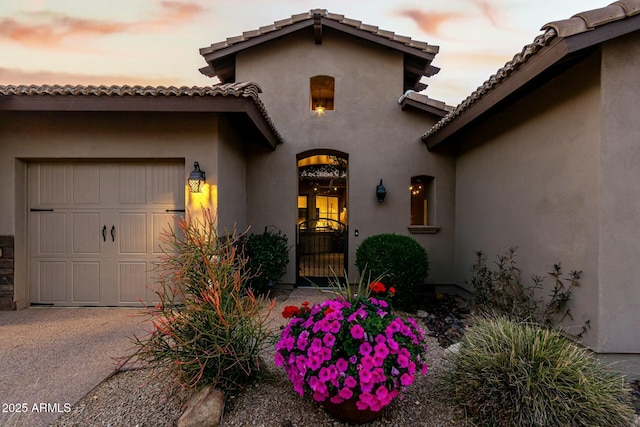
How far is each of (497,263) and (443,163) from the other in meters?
2.70

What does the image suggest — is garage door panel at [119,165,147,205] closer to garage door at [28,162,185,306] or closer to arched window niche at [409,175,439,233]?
garage door at [28,162,185,306]

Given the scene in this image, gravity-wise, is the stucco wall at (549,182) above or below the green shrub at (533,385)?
above

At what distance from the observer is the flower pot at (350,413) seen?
2243mm

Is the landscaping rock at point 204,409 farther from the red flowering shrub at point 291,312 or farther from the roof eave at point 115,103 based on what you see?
the roof eave at point 115,103

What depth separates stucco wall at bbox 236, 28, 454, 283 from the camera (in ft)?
22.1

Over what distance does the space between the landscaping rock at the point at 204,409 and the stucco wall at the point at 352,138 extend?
14.3 ft

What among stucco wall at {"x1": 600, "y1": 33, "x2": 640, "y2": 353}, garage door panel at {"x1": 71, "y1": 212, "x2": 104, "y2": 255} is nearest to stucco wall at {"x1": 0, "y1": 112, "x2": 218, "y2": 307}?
garage door panel at {"x1": 71, "y1": 212, "x2": 104, "y2": 255}

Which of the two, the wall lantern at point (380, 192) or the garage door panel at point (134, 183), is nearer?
the garage door panel at point (134, 183)

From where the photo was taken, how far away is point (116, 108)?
444cm

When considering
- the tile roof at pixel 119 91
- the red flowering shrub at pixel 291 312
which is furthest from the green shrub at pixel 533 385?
the tile roof at pixel 119 91

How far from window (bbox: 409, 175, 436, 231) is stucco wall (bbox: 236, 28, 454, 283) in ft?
0.55

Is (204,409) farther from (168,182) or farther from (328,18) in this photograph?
(328,18)

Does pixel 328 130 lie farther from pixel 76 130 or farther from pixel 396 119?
pixel 76 130

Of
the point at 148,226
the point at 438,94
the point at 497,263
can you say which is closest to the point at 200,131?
the point at 148,226
